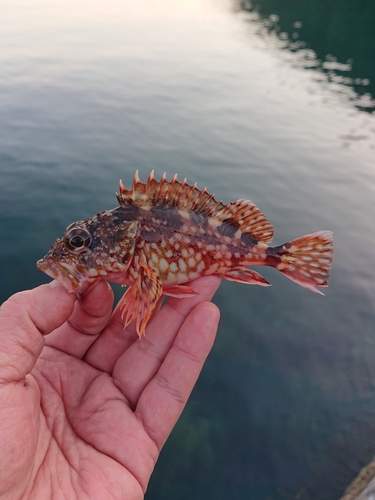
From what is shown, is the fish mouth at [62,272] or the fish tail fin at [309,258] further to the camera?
the fish tail fin at [309,258]

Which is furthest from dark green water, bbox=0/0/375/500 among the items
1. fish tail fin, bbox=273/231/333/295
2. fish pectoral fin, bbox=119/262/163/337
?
fish pectoral fin, bbox=119/262/163/337

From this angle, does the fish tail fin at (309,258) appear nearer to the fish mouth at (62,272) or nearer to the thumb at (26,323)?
the fish mouth at (62,272)

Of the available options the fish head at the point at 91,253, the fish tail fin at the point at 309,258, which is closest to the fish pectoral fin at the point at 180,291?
the fish head at the point at 91,253

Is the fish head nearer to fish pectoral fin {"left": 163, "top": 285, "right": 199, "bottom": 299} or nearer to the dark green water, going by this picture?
fish pectoral fin {"left": 163, "top": 285, "right": 199, "bottom": 299}

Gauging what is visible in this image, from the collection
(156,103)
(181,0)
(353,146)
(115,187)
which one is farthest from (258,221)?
(181,0)

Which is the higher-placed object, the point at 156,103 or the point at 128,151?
the point at 156,103

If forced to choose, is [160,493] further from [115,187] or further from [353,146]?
[353,146]
